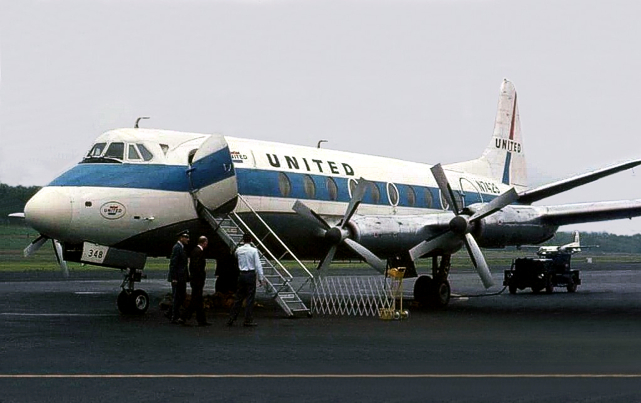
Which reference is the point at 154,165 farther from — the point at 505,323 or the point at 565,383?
the point at 565,383

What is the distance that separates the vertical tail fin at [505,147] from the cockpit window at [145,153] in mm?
15017

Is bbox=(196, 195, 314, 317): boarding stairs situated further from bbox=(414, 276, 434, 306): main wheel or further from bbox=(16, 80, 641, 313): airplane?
bbox=(414, 276, 434, 306): main wheel

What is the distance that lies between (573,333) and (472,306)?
31.7ft

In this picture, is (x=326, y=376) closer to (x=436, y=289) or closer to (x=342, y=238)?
(x=342, y=238)

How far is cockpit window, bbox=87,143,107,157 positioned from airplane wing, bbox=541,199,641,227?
13002mm

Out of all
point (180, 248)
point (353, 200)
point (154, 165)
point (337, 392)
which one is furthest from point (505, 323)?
point (337, 392)

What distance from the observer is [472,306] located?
28.8 metres

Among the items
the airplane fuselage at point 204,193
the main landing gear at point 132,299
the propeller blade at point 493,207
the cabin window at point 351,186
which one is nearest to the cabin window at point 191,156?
the airplane fuselage at point 204,193

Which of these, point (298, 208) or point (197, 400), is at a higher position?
point (298, 208)

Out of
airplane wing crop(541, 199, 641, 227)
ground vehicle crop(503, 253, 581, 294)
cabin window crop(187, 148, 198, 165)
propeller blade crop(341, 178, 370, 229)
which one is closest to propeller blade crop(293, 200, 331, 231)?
propeller blade crop(341, 178, 370, 229)

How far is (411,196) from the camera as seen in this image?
98.1 ft

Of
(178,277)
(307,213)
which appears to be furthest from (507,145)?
(178,277)

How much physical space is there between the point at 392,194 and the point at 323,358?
14829mm

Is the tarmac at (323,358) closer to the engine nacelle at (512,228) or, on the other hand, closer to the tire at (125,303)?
the tire at (125,303)
